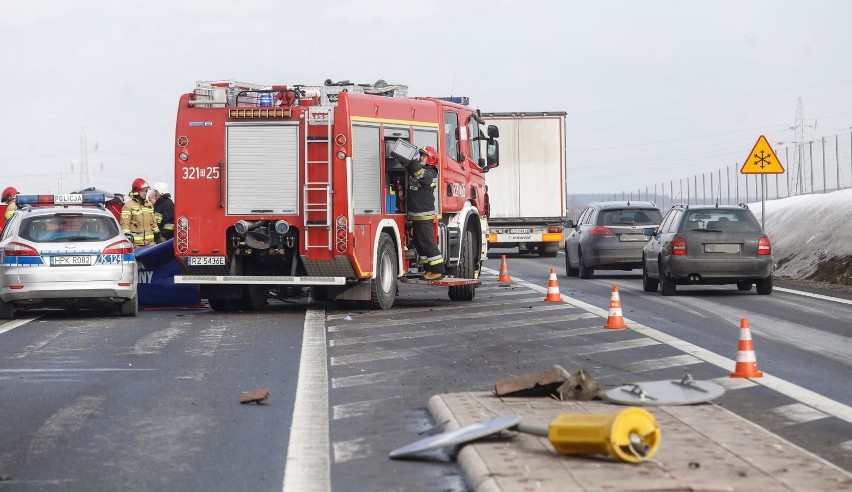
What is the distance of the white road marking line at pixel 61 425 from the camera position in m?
8.97

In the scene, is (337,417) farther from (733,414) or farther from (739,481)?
(739,481)

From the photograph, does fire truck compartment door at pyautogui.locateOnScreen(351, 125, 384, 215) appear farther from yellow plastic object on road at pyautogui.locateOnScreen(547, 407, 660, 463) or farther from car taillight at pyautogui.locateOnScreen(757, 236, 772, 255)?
yellow plastic object on road at pyautogui.locateOnScreen(547, 407, 660, 463)

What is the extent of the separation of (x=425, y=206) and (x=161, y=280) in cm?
434

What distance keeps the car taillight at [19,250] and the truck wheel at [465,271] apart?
21.1 feet

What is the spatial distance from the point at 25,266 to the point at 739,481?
567 inches

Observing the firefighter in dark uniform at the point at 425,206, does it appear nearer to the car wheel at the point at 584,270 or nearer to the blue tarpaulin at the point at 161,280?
the blue tarpaulin at the point at 161,280

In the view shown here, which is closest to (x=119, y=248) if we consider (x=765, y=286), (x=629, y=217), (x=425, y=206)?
(x=425, y=206)

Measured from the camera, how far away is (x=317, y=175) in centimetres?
2023

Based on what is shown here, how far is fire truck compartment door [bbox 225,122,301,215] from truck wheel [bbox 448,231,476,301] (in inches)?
140

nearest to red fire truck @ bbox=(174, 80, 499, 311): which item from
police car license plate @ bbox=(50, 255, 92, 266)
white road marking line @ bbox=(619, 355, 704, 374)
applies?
police car license plate @ bbox=(50, 255, 92, 266)

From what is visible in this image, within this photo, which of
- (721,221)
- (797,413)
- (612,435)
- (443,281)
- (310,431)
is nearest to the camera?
(612,435)

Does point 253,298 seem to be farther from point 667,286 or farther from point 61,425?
point 61,425

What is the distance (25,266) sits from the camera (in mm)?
19875

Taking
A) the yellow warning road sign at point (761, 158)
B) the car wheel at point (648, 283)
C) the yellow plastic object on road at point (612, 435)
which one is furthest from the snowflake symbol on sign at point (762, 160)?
the yellow plastic object on road at point (612, 435)
